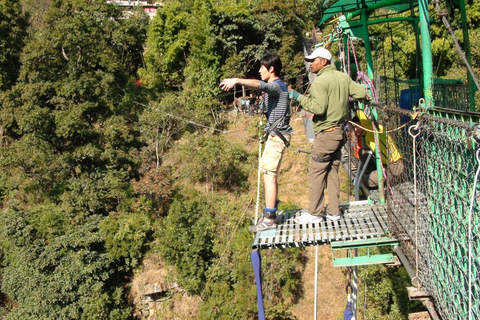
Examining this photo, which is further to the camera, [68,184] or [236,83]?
[68,184]

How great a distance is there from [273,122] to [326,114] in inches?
16.2

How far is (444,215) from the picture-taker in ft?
7.68

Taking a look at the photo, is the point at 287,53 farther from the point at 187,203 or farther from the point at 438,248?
the point at 438,248

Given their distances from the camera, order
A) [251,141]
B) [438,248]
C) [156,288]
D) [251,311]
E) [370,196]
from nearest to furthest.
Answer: [438,248], [370,196], [251,311], [156,288], [251,141]

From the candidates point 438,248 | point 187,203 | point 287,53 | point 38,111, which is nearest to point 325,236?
point 438,248

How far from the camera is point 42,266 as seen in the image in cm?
1016

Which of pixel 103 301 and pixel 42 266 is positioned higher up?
pixel 42 266

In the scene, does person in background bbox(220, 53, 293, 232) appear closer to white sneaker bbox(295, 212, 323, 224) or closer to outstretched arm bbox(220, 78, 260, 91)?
outstretched arm bbox(220, 78, 260, 91)

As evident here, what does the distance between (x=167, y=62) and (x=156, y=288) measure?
8943 mm

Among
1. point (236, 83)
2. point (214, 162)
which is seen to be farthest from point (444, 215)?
point (214, 162)

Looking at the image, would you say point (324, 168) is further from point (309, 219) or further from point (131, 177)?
point (131, 177)

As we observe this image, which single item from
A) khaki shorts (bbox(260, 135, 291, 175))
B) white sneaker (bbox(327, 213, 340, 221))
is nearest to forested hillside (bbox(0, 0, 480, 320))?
white sneaker (bbox(327, 213, 340, 221))

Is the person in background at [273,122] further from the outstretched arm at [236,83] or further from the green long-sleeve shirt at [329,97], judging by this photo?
the green long-sleeve shirt at [329,97]

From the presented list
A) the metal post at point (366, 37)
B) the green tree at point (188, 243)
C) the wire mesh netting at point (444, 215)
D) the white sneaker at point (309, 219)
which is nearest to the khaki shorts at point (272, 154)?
the white sneaker at point (309, 219)
